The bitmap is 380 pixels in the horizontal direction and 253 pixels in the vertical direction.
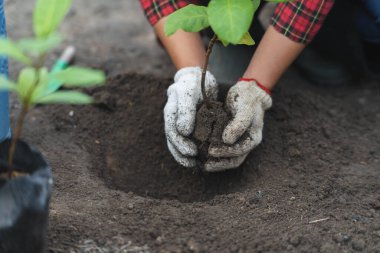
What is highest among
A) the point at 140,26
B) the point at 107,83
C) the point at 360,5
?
the point at 360,5

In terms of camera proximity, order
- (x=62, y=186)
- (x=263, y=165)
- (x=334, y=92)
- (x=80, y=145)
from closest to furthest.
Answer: (x=62, y=186) < (x=263, y=165) < (x=80, y=145) < (x=334, y=92)

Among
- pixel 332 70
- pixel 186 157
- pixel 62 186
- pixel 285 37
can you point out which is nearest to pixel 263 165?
pixel 186 157

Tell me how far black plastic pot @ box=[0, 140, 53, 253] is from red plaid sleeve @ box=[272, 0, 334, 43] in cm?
98

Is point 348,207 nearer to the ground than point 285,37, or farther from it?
nearer to the ground

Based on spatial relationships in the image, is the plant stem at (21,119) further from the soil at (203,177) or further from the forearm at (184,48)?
the forearm at (184,48)

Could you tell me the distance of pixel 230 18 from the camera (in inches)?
47.9

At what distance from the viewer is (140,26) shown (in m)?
2.95

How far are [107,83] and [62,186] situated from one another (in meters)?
0.65

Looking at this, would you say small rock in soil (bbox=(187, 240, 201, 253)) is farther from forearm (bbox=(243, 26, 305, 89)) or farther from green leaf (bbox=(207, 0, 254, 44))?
forearm (bbox=(243, 26, 305, 89))

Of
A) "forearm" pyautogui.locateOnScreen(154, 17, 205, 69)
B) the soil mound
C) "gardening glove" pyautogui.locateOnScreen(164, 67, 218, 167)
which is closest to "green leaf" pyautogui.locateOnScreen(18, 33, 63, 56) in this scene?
"gardening glove" pyautogui.locateOnScreen(164, 67, 218, 167)

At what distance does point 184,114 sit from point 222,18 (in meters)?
0.50

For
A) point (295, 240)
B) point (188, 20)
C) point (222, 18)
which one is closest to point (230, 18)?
point (222, 18)

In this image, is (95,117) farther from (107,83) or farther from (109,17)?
(109,17)

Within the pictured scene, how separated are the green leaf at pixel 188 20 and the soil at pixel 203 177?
514 millimetres
